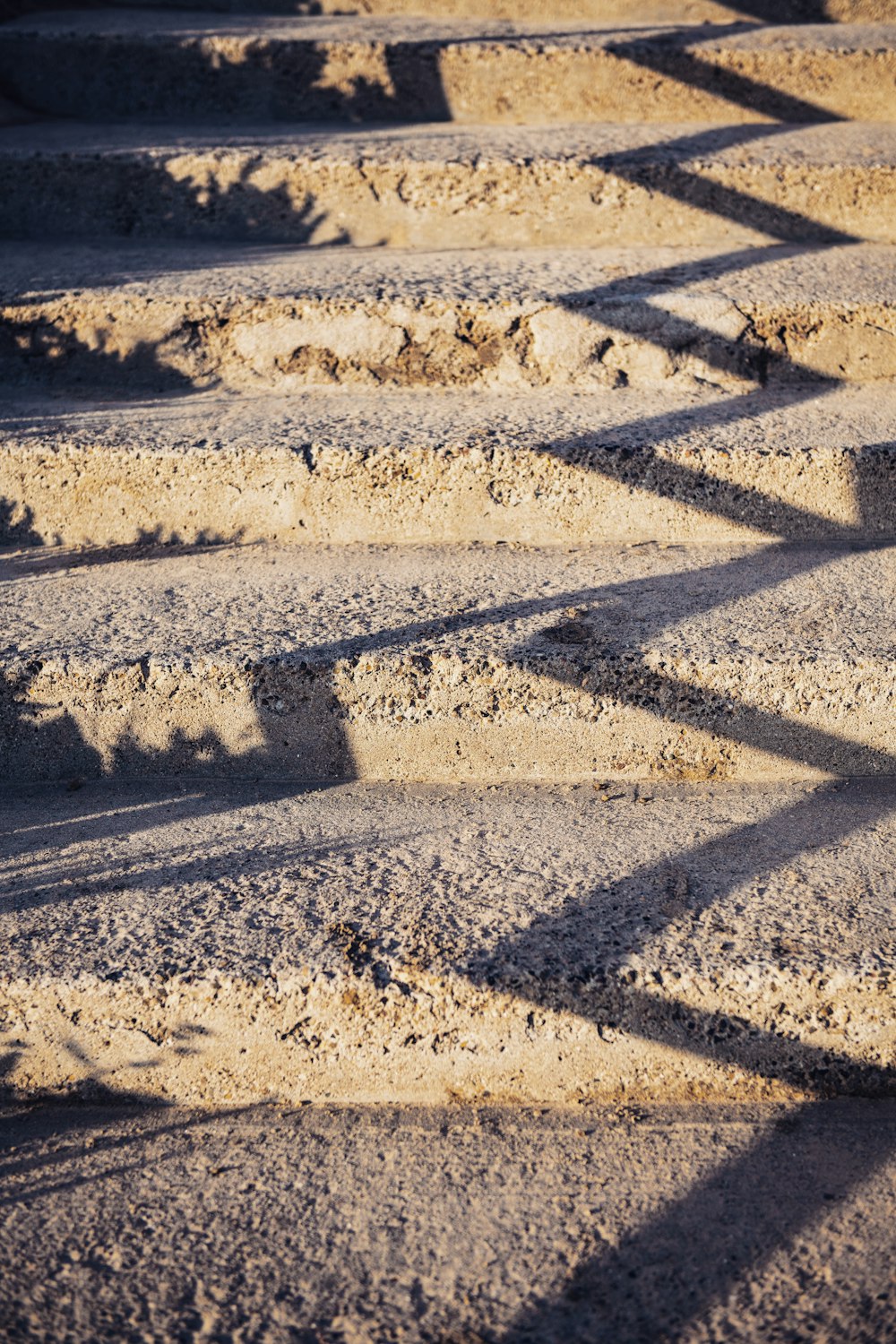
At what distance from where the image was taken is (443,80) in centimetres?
386

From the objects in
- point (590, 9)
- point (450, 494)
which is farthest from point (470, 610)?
point (590, 9)

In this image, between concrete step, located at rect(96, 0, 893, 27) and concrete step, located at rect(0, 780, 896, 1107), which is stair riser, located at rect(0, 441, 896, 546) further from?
concrete step, located at rect(96, 0, 893, 27)

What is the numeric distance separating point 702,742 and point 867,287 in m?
1.65

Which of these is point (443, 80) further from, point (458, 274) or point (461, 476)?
point (461, 476)

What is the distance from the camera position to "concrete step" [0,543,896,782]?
2.11 metres

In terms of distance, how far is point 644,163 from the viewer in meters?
3.27

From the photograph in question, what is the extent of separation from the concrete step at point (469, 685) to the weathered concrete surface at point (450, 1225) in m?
0.78

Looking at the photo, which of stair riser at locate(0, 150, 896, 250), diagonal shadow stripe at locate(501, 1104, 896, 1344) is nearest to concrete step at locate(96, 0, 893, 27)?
stair riser at locate(0, 150, 896, 250)

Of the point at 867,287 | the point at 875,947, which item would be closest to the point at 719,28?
the point at 867,287

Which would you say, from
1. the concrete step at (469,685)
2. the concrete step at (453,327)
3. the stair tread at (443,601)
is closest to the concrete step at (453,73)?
the concrete step at (453,327)

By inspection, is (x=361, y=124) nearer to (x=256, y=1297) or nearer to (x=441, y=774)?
(x=441, y=774)

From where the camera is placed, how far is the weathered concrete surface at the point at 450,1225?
4.39 ft

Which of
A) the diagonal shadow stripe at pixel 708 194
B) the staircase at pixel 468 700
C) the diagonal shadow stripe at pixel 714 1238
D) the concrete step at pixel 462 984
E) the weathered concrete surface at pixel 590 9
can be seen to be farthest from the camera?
the weathered concrete surface at pixel 590 9

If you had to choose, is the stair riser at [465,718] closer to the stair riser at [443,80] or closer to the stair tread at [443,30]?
the stair riser at [443,80]
